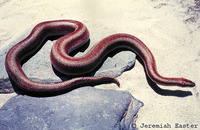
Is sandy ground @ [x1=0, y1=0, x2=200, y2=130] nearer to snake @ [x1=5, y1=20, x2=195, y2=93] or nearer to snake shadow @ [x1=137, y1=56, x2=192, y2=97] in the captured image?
snake shadow @ [x1=137, y1=56, x2=192, y2=97]

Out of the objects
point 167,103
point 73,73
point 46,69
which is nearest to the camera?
point 167,103

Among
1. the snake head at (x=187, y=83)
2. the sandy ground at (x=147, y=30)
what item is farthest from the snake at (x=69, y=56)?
the sandy ground at (x=147, y=30)

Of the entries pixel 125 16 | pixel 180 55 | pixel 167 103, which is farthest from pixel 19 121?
pixel 125 16

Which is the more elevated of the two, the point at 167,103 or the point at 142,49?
the point at 142,49

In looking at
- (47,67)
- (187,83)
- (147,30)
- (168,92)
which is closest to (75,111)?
(47,67)

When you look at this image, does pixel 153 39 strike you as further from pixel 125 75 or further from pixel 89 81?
pixel 89 81

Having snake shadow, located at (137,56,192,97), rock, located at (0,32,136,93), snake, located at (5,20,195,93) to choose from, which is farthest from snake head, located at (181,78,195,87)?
rock, located at (0,32,136,93)

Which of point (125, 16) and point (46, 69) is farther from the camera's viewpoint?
point (125, 16)

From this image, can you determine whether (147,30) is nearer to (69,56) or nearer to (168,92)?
(168,92)

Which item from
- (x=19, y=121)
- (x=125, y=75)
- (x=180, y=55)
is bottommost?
(x=19, y=121)
